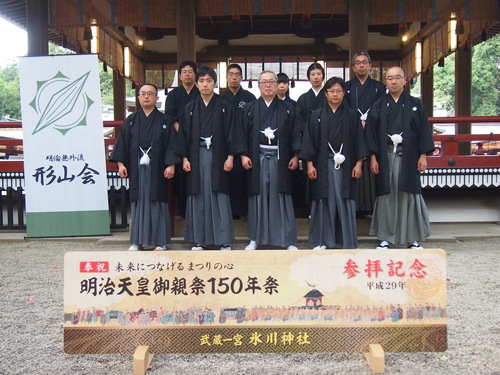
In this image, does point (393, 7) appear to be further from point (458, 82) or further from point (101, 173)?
point (101, 173)

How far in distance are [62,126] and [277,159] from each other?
257cm

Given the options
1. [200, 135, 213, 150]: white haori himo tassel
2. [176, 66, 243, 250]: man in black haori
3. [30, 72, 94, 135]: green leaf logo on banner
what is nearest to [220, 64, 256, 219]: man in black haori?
[176, 66, 243, 250]: man in black haori

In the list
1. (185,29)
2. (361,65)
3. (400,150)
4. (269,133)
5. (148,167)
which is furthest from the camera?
(185,29)

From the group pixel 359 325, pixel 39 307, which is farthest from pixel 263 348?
pixel 39 307

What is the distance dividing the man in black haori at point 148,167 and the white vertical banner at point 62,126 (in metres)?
0.74

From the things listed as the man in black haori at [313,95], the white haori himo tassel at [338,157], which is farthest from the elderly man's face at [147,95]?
the white haori himo tassel at [338,157]

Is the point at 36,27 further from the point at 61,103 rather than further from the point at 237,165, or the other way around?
the point at 237,165

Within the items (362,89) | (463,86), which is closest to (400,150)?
(362,89)

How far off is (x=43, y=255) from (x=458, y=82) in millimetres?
7909

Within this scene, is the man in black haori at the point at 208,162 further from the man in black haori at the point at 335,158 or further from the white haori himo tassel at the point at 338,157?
the white haori himo tassel at the point at 338,157

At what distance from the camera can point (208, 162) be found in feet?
15.9

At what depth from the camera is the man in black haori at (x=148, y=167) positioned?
195 inches

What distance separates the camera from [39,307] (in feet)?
11.3

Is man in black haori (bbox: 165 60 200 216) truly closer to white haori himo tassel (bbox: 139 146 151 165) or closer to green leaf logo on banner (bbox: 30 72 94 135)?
white haori himo tassel (bbox: 139 146 151 165)
